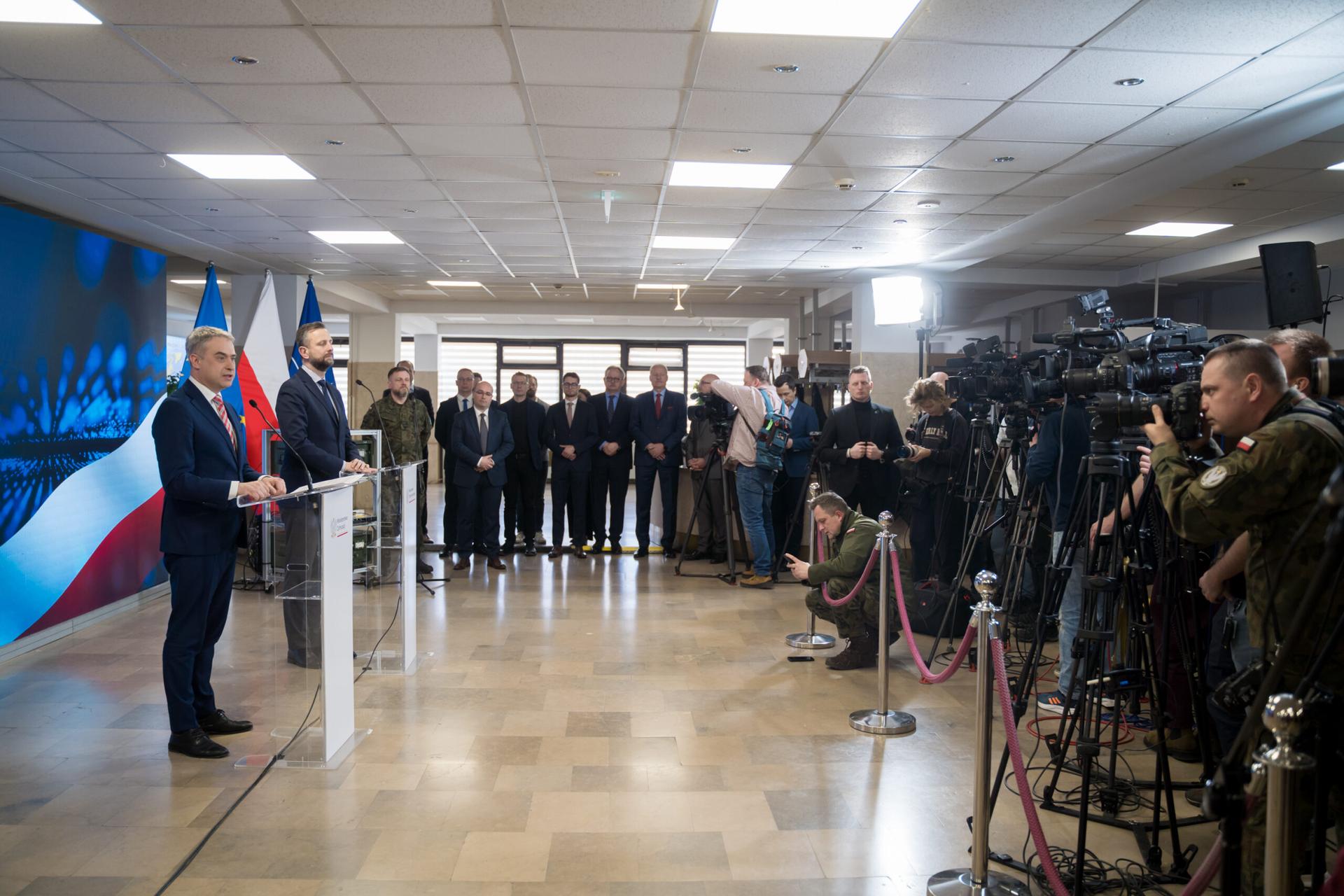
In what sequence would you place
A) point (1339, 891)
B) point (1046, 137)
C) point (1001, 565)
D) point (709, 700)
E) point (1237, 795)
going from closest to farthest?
point (1237, 795) → point (1339, 891) → point (709, 700) → point (1046, 137) → point (1001, 565)

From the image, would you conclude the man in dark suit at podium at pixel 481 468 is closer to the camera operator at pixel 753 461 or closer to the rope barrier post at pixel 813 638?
the camera operator at pixel 753 461

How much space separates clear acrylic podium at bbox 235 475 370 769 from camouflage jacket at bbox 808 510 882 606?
7.60 feet

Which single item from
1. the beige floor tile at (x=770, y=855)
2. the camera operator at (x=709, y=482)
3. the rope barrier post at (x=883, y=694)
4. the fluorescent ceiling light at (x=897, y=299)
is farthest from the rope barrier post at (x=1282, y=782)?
the fluorescent ceiling light at (x=897, y=299)

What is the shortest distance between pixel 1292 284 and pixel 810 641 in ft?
10.00

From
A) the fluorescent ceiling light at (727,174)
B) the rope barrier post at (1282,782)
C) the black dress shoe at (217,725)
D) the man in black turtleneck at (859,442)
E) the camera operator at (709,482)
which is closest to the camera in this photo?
the rope barrier post at (1282,782)

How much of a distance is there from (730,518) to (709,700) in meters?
3.17

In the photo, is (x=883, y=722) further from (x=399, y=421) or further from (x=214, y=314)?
(x=214, y=314)

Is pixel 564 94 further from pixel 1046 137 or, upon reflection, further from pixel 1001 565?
pixel 1001 565

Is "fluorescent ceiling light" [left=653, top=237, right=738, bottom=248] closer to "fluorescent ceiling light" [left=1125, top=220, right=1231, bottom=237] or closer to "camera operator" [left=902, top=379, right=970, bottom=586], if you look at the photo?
"camera operator" [left=902, top=379, right=970, bottom=586]

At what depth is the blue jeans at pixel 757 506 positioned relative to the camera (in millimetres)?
7004

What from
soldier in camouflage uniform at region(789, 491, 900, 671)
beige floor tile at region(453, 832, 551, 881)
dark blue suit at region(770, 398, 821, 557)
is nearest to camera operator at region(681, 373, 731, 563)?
dark blue suit at region(770, 398, 821, 557)

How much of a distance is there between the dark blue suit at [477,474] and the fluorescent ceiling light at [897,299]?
3.77 meters

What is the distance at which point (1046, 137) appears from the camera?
4.65 meters

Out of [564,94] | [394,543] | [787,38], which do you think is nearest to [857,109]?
[787,38]
